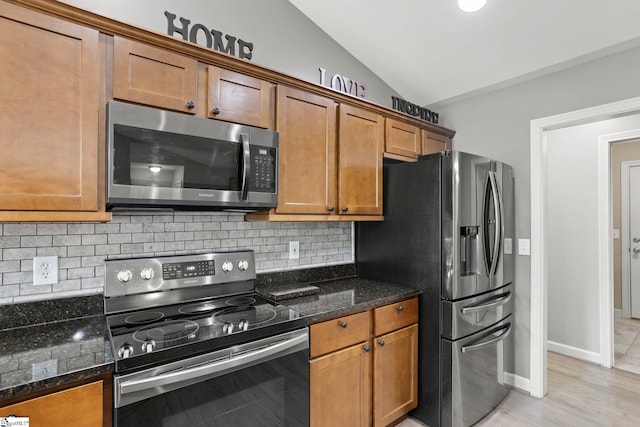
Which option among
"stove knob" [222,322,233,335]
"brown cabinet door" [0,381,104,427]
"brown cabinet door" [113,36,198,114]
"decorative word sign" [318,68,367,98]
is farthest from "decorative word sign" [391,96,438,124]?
"brown cabinet door" [0,381,104,427]

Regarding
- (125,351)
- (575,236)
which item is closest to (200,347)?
(125,351)

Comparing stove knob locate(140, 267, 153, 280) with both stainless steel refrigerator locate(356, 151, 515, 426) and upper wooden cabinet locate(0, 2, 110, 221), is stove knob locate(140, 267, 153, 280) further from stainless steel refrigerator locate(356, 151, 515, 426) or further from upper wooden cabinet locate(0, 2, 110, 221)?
stainless steel refrigerator locate(356, 151, 515, 426)

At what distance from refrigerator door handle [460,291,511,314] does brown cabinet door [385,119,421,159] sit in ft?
3.89

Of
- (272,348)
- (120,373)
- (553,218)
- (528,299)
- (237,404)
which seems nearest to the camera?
(120,373)

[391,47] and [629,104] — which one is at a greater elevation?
[391,47]

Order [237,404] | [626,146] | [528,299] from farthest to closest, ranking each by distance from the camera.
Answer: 1. [626,146]
2. [528,299]
3. [237,404]

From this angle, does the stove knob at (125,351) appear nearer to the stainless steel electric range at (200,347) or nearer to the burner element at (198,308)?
the stainless steel electric range at (200,347)

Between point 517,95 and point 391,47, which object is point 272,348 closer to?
point 391,47

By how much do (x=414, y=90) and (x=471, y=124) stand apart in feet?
1.93

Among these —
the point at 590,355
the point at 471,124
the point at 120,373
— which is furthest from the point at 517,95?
the point at 120,373

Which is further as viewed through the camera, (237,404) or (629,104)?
(629,104)

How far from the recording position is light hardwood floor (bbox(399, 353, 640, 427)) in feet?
7.50

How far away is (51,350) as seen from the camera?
1221mm

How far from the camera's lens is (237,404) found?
1.36 meters
